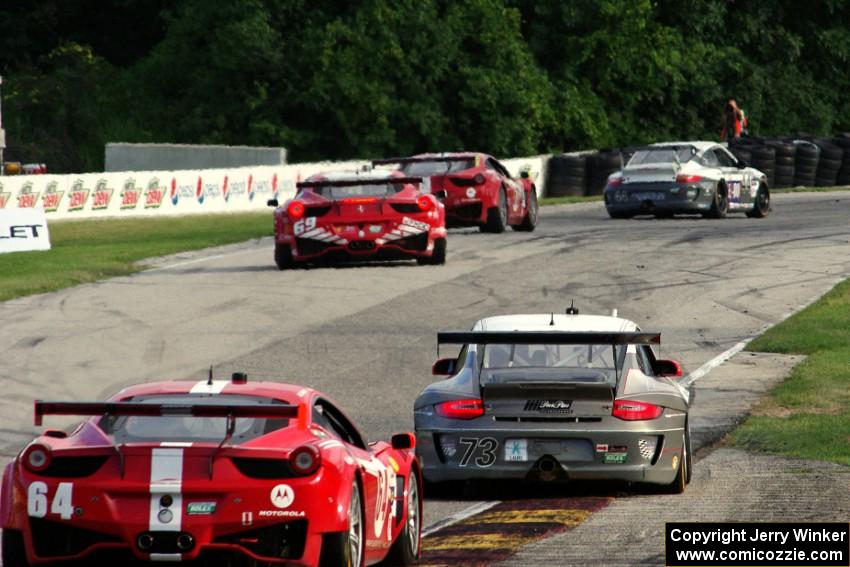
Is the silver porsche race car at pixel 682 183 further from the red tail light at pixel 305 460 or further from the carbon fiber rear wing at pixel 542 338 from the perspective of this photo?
the red tail light at pixel 305 460

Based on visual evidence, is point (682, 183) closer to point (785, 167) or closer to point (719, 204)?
point (719, 204)

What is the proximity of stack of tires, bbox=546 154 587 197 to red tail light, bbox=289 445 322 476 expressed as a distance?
3631 centimetres

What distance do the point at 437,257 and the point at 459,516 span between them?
47.1ft

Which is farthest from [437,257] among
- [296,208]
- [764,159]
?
[764,159]

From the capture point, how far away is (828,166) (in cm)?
4447

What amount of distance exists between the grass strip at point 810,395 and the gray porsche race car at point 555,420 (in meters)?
1.93

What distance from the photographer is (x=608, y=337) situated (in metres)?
11.0

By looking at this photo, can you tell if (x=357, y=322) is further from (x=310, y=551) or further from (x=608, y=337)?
(x=310, y=551)

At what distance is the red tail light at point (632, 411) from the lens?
10949mm

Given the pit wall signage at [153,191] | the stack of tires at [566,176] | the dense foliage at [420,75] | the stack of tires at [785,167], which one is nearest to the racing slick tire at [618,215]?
the pit wall signage at [153,191]

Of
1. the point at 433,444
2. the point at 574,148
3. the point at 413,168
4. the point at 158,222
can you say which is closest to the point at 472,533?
the point at 433,444

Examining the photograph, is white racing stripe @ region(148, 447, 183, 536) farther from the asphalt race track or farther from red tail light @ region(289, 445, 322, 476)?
the asphalt race track

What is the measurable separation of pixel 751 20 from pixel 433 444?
5248cm

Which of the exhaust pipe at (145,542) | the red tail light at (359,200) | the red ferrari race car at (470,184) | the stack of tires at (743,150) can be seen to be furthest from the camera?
the stack of tires at (743,150)
